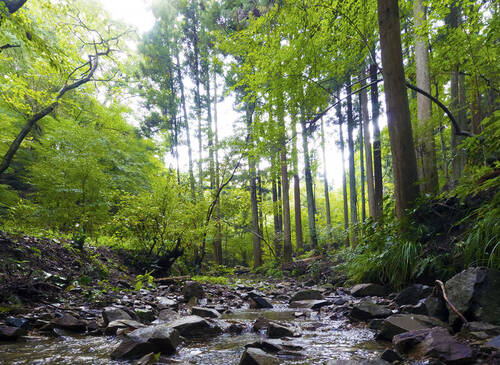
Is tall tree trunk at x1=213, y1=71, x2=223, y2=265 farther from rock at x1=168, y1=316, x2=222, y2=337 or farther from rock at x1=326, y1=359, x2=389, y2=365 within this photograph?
rock at x1=326, y1=359, x2=389, y2=365

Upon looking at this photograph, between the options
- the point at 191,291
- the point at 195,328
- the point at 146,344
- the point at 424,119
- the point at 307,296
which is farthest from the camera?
the point at 424,119

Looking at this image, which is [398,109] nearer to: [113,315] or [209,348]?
[209,348]

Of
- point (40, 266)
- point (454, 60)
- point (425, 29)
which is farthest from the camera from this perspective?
point (454, 60)

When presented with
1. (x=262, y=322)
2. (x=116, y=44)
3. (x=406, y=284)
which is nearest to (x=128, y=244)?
(x=116, y=44)

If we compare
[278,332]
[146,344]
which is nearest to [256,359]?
[146,344]

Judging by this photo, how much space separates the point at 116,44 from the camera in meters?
8.16

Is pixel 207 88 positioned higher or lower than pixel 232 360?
higher

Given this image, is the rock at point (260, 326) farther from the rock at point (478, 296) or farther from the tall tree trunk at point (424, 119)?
the tall tree trunk at point (424, 119)

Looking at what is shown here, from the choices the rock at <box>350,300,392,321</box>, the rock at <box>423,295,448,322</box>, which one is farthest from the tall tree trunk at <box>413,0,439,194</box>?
the rock at <box>423,295,448,322</box>

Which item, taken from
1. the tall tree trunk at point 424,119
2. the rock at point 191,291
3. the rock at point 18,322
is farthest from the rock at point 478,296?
the rock at point 191,291

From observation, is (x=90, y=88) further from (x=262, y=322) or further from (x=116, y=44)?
(x=262, y=322)

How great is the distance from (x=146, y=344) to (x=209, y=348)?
21.6 inches

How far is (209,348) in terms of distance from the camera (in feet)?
7.82

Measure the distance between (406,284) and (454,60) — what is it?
6366mm
